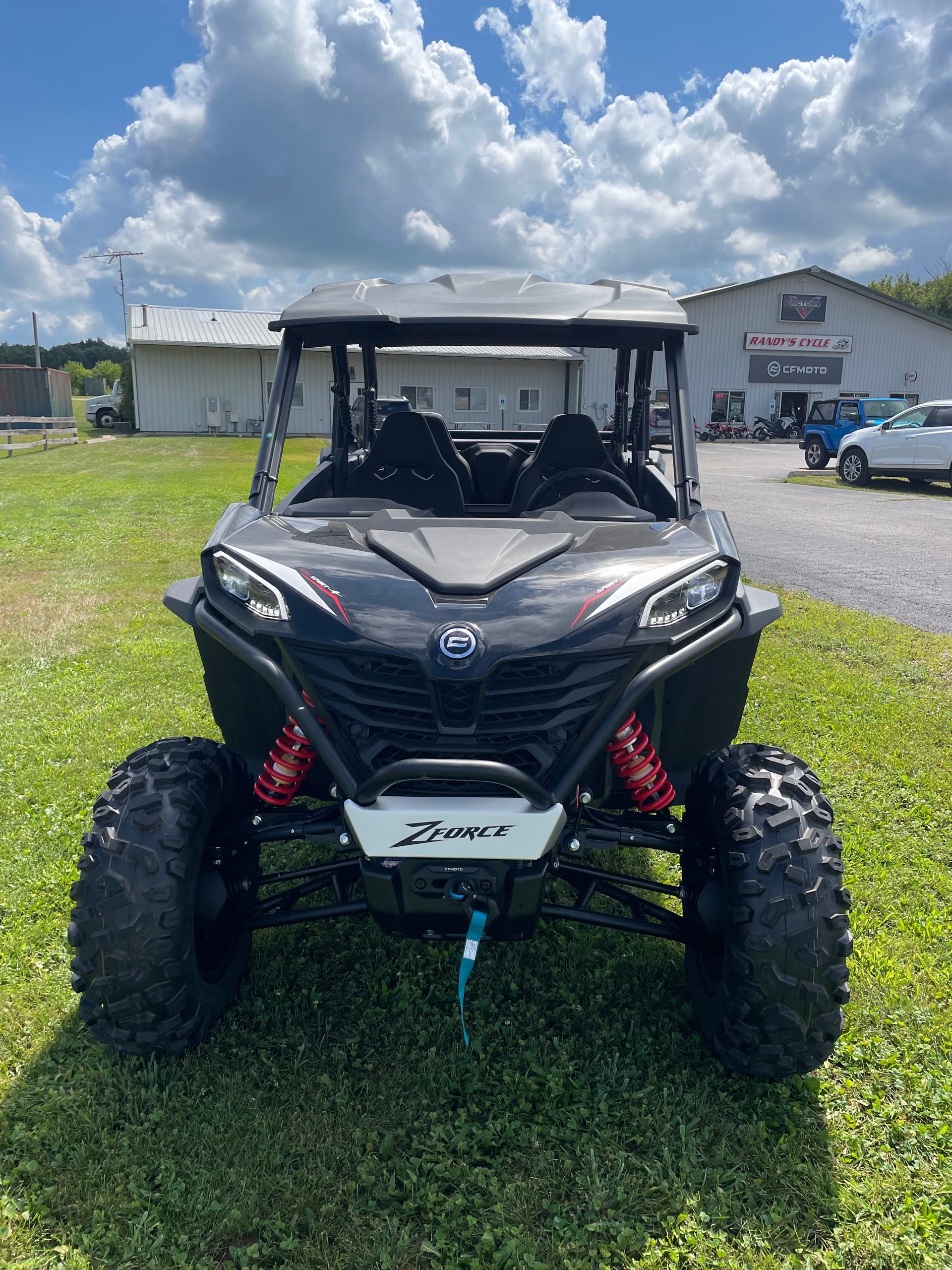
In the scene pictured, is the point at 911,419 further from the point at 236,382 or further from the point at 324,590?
the point at 236,382

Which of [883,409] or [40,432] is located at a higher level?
[883,409]

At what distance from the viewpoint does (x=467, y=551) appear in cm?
265

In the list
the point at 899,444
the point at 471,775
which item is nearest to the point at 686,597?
the point at 471,775

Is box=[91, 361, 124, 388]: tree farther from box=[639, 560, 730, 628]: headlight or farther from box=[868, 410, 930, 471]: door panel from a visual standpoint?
box=[639, 560, 730, 628]: headlight

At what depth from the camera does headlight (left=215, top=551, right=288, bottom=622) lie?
2.43 meters

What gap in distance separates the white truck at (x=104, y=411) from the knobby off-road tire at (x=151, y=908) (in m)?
40.7

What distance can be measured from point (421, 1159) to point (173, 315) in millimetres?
43257

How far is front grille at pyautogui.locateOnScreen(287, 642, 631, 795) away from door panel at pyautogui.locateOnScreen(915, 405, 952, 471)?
59.2 feet

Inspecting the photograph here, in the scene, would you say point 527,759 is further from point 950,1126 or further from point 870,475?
point 870,475

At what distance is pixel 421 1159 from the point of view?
2.31 metres

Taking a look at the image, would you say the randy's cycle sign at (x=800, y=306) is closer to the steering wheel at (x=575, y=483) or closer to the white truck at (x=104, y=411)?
the white truck at (x=104, y=411)

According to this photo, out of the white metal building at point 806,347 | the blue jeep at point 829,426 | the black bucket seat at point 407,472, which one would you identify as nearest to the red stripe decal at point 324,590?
the black bucket seat at point 407,472

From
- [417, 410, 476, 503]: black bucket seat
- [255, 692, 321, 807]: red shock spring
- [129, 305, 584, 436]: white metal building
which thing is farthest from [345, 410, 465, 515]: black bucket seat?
[129, 305, 584, 436]: white metal building

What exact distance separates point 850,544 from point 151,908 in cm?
1119
